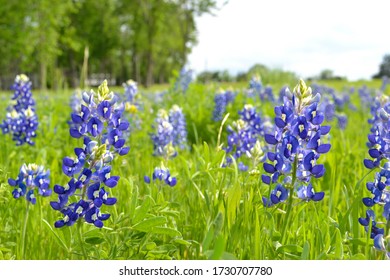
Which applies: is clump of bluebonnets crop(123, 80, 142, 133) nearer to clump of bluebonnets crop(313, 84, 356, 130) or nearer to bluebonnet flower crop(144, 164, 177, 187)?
clump of bluebonnets crop(313, 84, 356, 130)

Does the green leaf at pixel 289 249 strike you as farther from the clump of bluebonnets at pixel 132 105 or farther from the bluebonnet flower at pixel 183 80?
the bluebonnet flower at pixel 183 80

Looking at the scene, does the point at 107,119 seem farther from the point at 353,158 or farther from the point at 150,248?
the point at 353,158

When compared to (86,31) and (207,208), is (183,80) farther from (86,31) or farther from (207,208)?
(86,31)

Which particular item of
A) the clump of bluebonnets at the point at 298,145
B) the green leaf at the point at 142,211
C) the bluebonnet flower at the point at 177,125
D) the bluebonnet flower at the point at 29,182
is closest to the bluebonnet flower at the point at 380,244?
the clump of bluebonnets at the point at 298,145

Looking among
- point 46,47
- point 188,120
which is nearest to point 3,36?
point 46,47

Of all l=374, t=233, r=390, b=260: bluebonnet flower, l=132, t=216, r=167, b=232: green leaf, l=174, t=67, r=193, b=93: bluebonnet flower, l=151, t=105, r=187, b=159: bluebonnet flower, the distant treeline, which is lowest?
l=374, t=233, r=390, b=260: bluebonnet flower

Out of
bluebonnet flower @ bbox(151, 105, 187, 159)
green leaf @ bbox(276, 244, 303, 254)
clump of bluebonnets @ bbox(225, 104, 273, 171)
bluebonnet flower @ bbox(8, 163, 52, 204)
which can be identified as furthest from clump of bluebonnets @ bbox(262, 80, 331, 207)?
bluebonnet flower @ bbox(151, 105, 187, 159)
